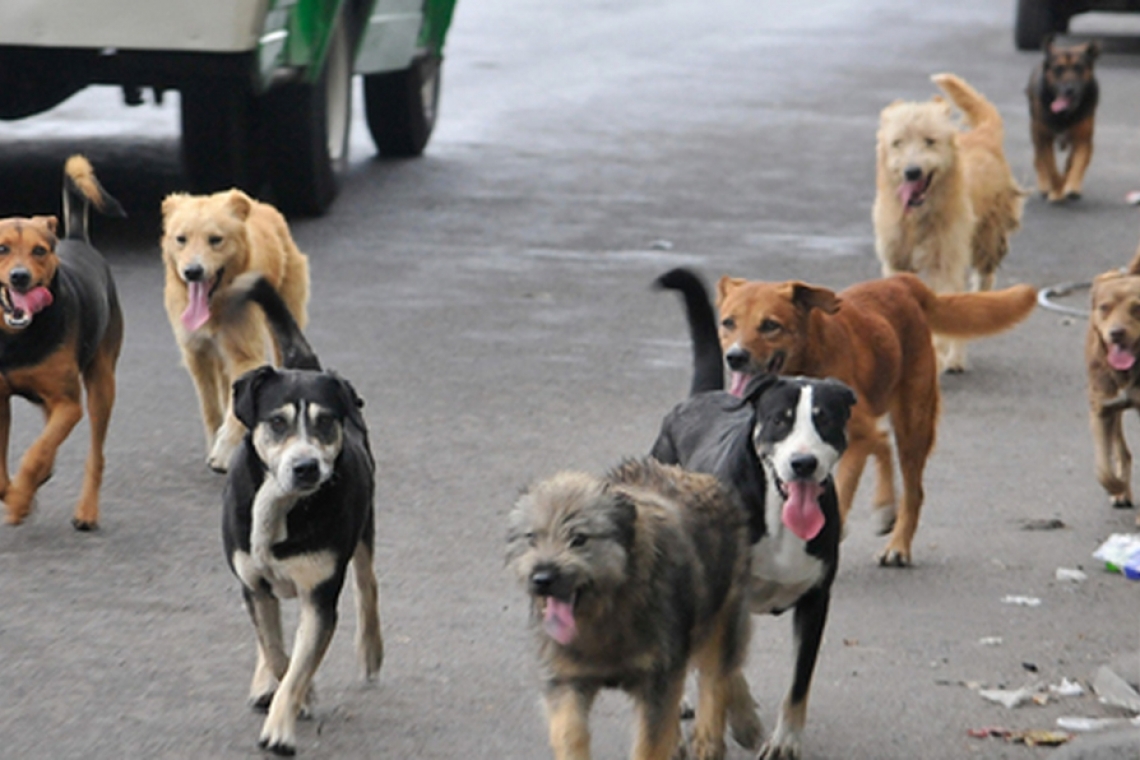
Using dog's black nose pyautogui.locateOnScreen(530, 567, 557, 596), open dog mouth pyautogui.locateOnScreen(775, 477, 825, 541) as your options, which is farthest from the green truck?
dog's black nose pyautogui.locateOnScreen(530, 567, 557, 596)

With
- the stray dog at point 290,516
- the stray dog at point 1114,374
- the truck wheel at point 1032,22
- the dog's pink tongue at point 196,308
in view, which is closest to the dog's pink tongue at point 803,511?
the stray dog at point 290,516

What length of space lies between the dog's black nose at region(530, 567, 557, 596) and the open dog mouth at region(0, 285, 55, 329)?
3.33 m

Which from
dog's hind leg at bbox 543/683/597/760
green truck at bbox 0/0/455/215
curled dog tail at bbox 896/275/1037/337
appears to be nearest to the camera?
dog's hind leg at bbox 543/683/597/760

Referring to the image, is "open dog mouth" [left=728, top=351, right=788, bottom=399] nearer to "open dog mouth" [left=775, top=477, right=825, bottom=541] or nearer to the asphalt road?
the asphalt road

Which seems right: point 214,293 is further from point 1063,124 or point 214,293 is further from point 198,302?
point 1063,124

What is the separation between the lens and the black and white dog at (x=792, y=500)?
17.3ft

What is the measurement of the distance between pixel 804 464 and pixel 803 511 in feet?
0.55

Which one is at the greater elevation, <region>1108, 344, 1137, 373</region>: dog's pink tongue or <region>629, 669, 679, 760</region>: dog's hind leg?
<region>629, 669, 679, 760</region>: dog's hind leg

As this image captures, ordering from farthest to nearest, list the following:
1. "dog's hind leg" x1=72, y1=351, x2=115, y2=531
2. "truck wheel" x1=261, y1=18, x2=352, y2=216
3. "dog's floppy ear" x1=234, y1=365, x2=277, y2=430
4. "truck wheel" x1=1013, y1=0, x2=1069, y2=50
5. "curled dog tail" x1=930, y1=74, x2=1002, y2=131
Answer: "truck wheel" x1=1013, y1=0, x2=1069, y2=50 < "truck wheel" x1=261, y1=18, x2=352, y2=216 < "curled dog tail" x1=930, y1=74, x2=1002, y2=131 < "dog's hind leg" x1=72, y1=351, x2=115, y2=531 < "dog's floppy ear" x1=234, y1=365, x2=277, y2=430

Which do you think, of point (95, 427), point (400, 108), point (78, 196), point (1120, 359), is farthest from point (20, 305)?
point (400, 108)

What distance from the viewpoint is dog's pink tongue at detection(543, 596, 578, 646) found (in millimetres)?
4551

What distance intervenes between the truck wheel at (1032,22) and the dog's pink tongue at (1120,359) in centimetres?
1927

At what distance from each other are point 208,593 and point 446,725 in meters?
1.45

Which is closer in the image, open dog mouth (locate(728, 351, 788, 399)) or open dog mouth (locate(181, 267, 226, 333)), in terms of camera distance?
open dog mouth (locate(728, 351, 788, 399))
